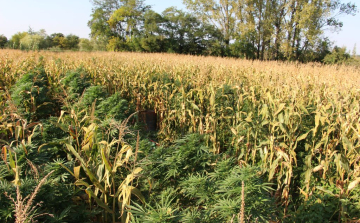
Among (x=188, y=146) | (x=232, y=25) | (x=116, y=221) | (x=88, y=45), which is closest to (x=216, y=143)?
(x=188, y=146)

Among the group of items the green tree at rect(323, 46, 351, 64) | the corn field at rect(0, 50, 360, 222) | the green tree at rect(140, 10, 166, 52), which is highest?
the green tree at rect(140, 10, 166, 52)

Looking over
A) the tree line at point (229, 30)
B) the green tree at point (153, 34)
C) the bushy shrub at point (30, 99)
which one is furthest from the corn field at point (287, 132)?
the green tree at point (153, 34)

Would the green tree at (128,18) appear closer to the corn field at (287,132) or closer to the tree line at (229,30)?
the tree line at (229,30)

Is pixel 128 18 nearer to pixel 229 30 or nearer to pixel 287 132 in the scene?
pixel 229 30

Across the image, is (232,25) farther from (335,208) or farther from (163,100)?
(335,208)

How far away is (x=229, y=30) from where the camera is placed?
27.1m

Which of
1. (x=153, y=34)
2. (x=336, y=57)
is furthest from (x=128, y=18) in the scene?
(x=336, y=57)

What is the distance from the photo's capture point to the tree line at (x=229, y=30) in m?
20.0

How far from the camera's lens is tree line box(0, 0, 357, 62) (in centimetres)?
1997

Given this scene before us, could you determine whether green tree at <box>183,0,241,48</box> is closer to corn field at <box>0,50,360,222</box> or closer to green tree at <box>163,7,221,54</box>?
green tree at <box>163,7,221,54</box>

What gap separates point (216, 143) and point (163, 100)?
5.54ft

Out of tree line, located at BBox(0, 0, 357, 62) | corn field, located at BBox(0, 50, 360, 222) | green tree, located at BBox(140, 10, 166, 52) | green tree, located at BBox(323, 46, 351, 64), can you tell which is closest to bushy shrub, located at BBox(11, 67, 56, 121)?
corn field, located at BBox(0, 50, 360, 222)

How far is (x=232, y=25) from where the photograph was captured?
26.6 meters

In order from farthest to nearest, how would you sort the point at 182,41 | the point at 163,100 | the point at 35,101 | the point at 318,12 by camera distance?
1. the point at 182,41
2. the point at 318,12
3. the point at 163,100
4. the point at 35,101
